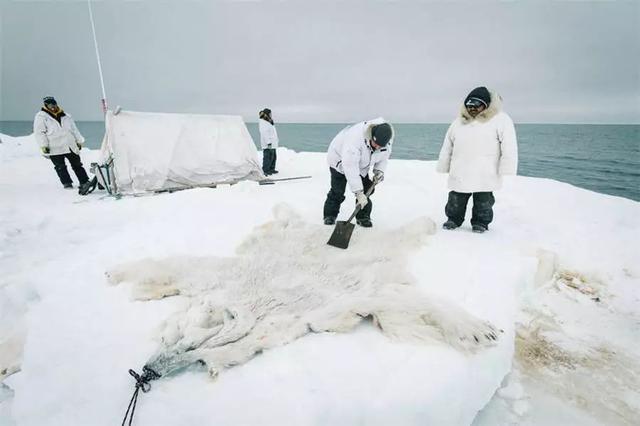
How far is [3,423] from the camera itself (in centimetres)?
158

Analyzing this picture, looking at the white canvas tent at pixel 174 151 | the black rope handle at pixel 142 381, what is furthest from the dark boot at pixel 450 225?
the white canvas tent at pixel 174 151

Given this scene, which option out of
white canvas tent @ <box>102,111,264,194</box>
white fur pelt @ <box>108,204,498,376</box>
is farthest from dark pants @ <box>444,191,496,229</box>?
white canvas tent @ <box>102,111,264,194</box>

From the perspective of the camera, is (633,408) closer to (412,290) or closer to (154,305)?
(412,290)

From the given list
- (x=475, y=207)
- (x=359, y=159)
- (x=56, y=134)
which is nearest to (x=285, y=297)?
(x=359, y=159)

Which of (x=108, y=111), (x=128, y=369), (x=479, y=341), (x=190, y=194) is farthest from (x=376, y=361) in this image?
(x=108, y=111)

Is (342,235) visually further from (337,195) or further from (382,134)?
(382,134)

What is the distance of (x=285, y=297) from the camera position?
99.0 inches

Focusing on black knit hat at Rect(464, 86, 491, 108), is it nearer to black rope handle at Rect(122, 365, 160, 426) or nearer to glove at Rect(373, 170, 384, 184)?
glove at Rect(373, 170, 384, 184)

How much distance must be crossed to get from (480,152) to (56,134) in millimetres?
7115

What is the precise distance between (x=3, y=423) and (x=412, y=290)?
2526 millimetres

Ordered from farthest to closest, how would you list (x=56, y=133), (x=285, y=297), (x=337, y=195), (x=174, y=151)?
(x=174, y=151) < (x=56, y=133) < (x=337, y=195) < (x=285, y=297)

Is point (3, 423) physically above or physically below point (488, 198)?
below

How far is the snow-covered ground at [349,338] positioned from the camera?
163 cm

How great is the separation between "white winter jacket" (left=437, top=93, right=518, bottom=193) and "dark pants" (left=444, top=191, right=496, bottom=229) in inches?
6.7
